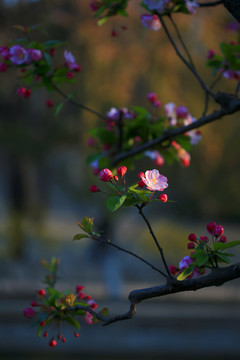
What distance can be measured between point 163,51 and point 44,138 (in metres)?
2.92

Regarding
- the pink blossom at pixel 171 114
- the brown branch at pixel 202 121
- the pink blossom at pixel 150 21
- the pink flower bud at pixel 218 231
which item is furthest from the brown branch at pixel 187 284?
the pink blossom at pixel 171 114

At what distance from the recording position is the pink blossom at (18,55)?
5.88 ft

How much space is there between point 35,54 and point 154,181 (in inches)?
35.2

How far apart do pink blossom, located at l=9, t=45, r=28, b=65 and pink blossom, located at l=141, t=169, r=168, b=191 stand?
35.0 inches

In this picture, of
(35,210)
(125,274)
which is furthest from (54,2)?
(125,274)

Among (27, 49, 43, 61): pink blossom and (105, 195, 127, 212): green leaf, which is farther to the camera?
(27, 49, 43, 61): pink blossom

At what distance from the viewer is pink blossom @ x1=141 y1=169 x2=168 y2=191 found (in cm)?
118

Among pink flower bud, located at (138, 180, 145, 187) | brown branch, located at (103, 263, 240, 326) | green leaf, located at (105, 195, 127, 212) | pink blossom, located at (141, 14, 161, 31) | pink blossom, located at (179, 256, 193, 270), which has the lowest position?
brown branch, located at (103, 263, 240, 326)

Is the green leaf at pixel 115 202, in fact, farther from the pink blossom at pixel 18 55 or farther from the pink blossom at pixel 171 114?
the pink blossom at pixel 171 114

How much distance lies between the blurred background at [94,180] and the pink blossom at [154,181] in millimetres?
4918

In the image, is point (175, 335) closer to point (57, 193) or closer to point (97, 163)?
point (97, 163)

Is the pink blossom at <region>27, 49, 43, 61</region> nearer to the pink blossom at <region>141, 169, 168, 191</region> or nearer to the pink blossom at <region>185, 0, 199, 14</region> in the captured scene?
the pink blossom at <region>185, 0, 199, 14</region>

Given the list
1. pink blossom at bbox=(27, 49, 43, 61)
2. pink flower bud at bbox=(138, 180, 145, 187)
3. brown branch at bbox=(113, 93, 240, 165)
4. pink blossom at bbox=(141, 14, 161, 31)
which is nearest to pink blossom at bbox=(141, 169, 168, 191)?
pink flower bud at bbox=(138, 180, 145, 187)

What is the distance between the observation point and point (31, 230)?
11.0m
